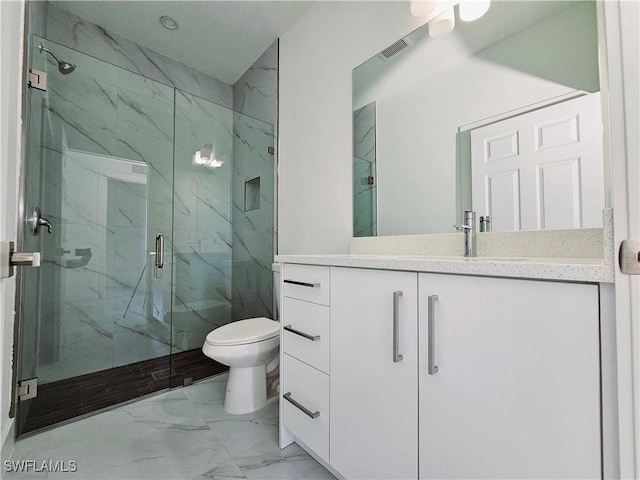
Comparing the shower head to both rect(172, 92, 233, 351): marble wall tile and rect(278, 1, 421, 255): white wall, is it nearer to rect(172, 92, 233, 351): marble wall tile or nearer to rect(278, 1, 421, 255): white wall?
rect(172, 92, 233, 351): marble wall tile

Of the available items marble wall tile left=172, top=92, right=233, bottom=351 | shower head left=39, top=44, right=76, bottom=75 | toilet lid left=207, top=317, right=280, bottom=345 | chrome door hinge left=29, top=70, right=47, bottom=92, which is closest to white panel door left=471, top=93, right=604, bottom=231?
toilet lid left=207, top=317, right=280, bottom=345

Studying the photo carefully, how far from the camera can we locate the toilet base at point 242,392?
1671 mm

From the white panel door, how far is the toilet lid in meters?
1.26

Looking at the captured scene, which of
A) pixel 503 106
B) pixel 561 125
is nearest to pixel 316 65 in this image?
pixel 503 106

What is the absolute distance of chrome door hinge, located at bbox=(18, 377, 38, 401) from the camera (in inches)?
59.2

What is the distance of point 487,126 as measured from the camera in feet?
3.96

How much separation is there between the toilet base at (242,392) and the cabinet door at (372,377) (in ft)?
2.50

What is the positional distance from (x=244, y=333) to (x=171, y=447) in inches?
23.5

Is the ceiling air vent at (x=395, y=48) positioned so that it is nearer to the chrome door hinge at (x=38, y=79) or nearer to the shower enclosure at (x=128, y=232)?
the shower enclosure at (x=128, y=232)

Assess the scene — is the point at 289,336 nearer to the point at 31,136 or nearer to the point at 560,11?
the point at 560,11

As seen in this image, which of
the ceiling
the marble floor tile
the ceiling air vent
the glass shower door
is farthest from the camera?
the ceiling

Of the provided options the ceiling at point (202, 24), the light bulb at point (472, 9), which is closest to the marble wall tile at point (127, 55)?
the ceiling at point (202, 24)

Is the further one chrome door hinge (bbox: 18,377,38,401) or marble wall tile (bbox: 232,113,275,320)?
marble wall tile (bbox: 232,113,275,320)

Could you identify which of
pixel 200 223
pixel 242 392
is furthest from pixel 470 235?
pixel 200 223
